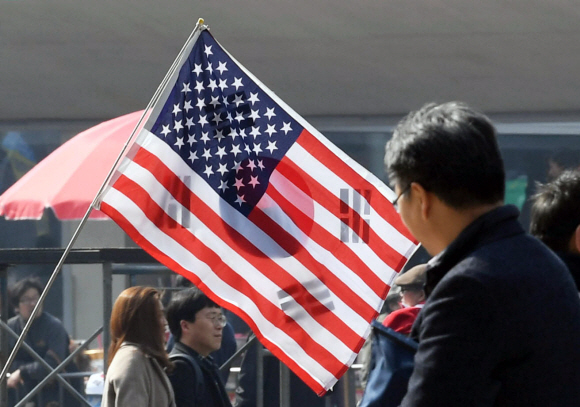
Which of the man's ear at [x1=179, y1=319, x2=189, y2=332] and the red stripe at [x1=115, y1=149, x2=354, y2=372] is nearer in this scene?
the red stripe at [x1=115, y1=149, x2=354, y2=372]

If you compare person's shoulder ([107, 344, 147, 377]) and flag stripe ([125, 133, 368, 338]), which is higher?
flag stripe ([125, 133, 368, 338])

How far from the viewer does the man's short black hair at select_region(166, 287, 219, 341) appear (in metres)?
4.51

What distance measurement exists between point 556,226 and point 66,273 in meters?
5.37

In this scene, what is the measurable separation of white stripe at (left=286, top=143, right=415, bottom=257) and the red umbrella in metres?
2.05

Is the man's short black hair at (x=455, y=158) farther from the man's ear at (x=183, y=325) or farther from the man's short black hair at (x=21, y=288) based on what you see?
the man's short black hair at (x=21, y=288)

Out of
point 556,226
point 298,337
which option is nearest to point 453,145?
point 556,226

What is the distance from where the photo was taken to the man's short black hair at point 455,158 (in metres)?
1.55

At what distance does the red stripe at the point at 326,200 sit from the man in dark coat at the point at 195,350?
3.68ft

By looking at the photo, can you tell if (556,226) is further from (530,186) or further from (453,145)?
(530,186)

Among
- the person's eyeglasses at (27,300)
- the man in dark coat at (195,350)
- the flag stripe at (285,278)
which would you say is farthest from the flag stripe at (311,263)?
the person's eyeglasses at (27,300)

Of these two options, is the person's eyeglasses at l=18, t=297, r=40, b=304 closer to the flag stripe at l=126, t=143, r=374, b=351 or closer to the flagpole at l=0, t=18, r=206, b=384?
the flagpole at l=0, t=18, r=206, b=384

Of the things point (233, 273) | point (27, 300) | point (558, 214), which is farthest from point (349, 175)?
point (27, 300)

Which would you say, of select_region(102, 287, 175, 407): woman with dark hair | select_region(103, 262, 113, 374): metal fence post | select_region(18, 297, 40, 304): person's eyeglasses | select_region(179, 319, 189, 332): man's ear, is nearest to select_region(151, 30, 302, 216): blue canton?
select_region(102, 287, 175, 407): woman with dark hair

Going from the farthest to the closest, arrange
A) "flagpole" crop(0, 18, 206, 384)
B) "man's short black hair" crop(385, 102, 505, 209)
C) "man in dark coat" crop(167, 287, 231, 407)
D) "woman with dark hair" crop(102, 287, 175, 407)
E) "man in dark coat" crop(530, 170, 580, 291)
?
"man in dark coat" crop(167, 287, 231, 407), "woman with dark hair" crop(102, 287, 175, 407), "flagpole" crop(0, 18, 206, 384), "man in dark coat" crop(530, 170, 580, 291), "man's short black hair" crop(385, 102, 505, 209)
